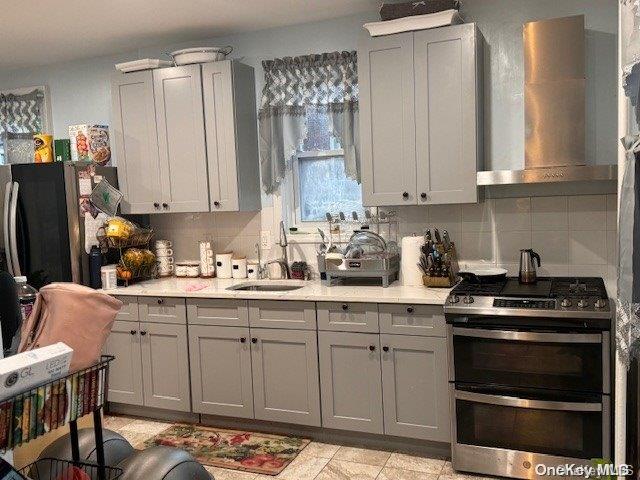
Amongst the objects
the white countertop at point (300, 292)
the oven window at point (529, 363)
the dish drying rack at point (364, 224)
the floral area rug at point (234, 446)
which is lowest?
the floral area rug at point (234, 446)

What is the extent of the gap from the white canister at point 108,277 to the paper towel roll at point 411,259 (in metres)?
1.98

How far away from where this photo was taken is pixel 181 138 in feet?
14.0

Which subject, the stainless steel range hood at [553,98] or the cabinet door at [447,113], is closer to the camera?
the stainless steel range hood at [553,98]

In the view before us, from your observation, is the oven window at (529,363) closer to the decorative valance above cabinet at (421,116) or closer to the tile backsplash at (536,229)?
the tile backsplash at (536,229)

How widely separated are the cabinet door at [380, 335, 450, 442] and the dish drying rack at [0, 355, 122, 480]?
7.28ft

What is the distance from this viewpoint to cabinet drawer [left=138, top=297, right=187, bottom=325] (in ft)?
13.0

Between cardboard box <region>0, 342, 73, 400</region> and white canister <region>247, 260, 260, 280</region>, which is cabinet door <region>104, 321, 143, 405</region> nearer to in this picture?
white canister <region>247, 260, 260, 280</region>

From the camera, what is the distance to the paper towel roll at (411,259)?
148 inches

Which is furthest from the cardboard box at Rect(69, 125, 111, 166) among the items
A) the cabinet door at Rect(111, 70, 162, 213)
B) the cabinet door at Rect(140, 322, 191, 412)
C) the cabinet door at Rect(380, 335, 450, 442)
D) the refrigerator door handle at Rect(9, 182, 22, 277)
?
the cabinet door at Rect(380, 335, 450, 442)

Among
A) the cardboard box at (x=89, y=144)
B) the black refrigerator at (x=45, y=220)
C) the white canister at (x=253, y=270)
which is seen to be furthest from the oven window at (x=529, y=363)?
the cardboard box at (x=89, y=144)

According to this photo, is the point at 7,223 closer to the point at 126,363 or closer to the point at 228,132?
the point at 126,363

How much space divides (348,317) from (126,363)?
1645mm

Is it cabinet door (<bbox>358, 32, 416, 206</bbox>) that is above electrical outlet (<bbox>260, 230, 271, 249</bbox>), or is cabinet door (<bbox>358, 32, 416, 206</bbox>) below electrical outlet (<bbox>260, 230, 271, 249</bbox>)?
above

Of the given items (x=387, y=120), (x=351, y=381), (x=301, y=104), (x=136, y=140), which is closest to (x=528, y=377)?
(x=351, y=381)
